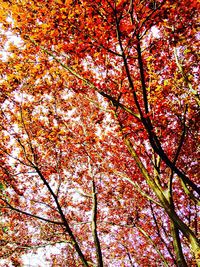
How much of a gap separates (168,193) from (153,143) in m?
2.06

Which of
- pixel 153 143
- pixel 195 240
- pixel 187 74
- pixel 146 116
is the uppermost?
pixel 187 74

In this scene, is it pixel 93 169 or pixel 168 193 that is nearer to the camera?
pixel 168 193

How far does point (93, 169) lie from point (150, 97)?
4.24 m

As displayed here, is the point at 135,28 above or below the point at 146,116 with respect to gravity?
above

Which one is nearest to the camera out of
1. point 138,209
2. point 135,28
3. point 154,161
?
point 135,28

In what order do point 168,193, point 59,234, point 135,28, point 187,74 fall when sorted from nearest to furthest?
point 135,28 → point 168,193 → point 59,234 → point 187,74

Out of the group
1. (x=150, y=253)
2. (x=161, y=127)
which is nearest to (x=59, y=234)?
(x=161, y=127)

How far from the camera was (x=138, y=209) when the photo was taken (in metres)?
14.8

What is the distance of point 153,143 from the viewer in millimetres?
6406

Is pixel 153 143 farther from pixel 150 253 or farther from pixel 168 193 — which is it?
pixel 150 253

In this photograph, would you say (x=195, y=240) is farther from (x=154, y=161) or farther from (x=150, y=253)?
(x=150, y=253)

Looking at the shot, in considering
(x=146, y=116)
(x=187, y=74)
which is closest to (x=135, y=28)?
(x=146, y=116)

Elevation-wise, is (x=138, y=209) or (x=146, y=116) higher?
(x=138, y=209)

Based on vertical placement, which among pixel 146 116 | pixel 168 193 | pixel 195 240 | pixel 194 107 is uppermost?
pixel 194 107
